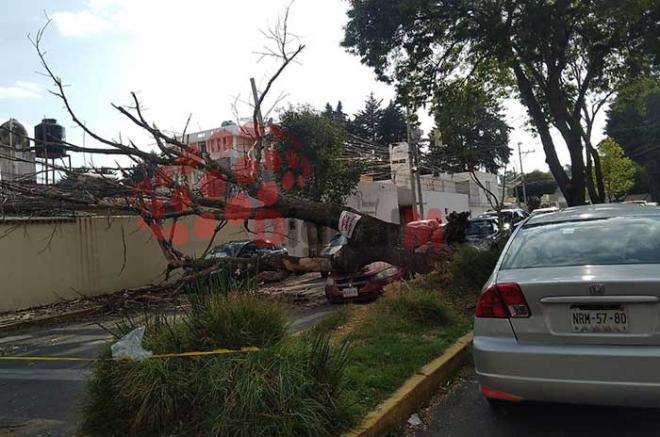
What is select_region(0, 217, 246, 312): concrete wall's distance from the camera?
14477mm

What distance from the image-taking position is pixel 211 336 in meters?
4.32

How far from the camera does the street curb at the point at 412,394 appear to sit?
A: 391 centimetres

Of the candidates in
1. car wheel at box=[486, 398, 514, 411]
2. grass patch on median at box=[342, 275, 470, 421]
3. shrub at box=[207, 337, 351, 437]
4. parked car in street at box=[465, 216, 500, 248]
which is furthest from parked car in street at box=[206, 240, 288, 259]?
shrub at box=[207, 337, 351, 437]

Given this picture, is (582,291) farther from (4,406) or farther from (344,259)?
(344,259)

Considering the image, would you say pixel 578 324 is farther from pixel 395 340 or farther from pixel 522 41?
pixel 522 41

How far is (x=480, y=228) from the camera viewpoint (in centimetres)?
1838

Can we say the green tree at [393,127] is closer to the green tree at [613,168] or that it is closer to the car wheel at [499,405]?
the green tree at [613,168]

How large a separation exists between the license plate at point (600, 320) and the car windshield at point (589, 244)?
51 cm

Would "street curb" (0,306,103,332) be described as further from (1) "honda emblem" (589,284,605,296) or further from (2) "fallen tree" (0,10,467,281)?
(1) "honda emblem" (589,284,605,296)

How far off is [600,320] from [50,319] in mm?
12883

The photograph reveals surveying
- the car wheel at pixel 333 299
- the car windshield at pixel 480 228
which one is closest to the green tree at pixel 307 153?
the car windshield at pixel 480 228

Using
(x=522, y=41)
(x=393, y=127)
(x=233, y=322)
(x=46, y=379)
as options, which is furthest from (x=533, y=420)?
(x=393, y=127)

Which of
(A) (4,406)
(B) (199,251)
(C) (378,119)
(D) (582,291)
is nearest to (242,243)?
(B) (199,251)

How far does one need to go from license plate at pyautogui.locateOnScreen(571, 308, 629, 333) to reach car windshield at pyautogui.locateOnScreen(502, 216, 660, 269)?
1.68 ft
